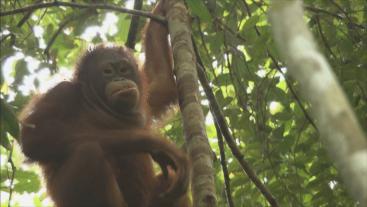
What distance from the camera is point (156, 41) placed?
4.68 m

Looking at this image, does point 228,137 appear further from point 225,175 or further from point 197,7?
point 197,7

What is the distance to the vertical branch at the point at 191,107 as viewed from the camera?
102 inches

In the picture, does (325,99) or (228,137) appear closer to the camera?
(325,99)

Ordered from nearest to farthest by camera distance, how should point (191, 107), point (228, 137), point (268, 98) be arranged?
1. point (191, 107)
2. point (228, 137)
3. point (268, 98)

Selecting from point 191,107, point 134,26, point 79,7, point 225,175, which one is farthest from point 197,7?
point 134,26

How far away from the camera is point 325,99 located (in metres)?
1.08

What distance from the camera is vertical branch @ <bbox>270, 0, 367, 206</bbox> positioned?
1.02 metres

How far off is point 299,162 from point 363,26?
3.32 feet

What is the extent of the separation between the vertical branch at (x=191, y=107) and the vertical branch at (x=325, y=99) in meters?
1.42

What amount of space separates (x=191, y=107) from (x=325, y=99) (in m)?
1.90

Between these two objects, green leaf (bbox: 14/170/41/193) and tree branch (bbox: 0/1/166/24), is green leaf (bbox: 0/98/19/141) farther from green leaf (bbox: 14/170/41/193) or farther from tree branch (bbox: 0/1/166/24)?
green leaf (bbox: 14/170/41/193)

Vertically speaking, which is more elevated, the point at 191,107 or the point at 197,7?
the point at 197,7

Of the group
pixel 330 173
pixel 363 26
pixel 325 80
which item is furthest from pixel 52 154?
pixel 325 80

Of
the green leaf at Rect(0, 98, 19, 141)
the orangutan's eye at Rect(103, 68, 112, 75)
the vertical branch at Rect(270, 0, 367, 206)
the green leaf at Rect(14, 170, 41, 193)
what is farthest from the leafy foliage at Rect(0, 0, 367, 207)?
the vertical branch at Rect(270, 0, 367, 206)
